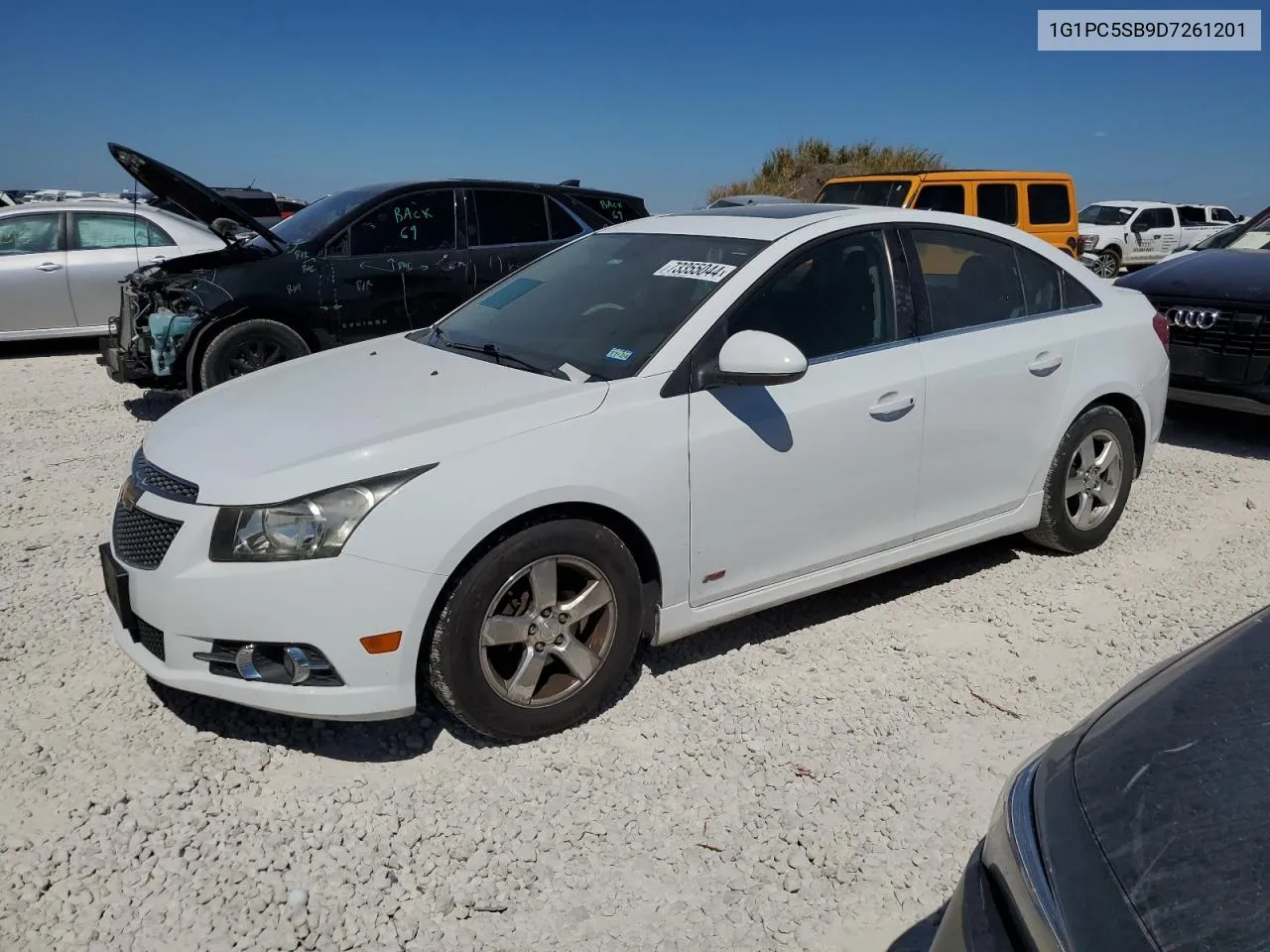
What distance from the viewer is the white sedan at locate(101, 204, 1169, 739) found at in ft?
9.20

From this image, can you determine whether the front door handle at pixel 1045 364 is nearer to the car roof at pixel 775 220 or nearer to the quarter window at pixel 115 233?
the car roof at pixel 775 220

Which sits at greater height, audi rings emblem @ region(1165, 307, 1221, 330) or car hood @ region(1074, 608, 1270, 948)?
audi rings emblem @ region(1165, 307, 1221, 330)

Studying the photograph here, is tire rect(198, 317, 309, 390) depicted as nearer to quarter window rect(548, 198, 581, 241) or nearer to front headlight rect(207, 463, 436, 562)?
quarter window rect(548, 198, 581, 241)

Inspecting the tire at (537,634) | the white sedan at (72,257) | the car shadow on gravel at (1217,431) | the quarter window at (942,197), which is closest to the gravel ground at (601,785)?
the tire at (537,634)

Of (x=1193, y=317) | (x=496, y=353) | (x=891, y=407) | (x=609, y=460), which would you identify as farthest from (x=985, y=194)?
(x=609, y=460)

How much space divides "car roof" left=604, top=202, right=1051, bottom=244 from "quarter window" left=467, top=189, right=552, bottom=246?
3550 mm

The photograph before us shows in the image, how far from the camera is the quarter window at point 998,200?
14039mm

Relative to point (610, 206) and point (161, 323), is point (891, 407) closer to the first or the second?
point (161, 323)

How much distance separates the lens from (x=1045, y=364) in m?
4.18

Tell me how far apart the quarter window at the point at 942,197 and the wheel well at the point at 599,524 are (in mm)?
11532

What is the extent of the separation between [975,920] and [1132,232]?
22.7m

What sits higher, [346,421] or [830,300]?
[830,300]

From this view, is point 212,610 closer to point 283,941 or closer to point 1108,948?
point 283,941

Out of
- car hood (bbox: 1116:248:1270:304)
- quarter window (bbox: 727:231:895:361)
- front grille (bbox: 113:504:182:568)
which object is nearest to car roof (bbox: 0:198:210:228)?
front grille (bbox: 113:504:182:568)
